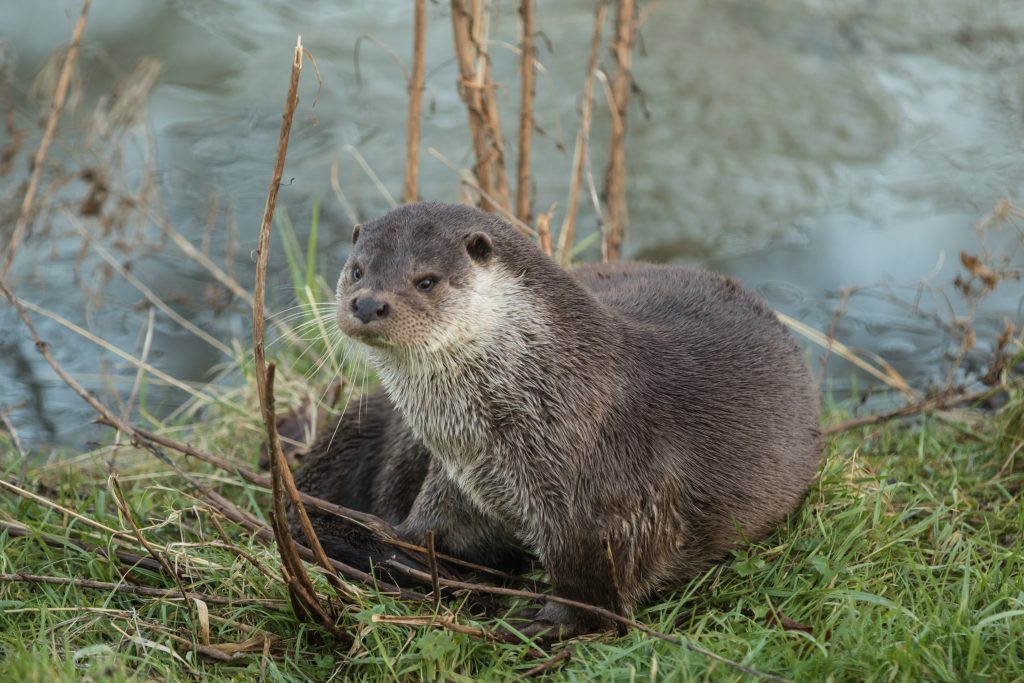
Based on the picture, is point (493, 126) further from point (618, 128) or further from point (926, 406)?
point (926, 406)

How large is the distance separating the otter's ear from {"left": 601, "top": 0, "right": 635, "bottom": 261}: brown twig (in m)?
1.84

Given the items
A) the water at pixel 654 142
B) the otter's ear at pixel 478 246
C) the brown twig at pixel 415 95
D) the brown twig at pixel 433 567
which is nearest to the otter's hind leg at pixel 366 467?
the brown twig at pixel 433 567

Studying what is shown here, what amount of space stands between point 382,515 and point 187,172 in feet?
12.7

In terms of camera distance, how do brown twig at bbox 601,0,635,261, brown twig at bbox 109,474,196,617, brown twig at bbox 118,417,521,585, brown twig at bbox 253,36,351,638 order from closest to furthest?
brown twig at bbox 253,36,351,638, brown twig at bbox 109,474,196,617, brown twig at bbox 118,417,521,585, brown twig at bbox 601,0,635,261

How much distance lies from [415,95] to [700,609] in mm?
2053

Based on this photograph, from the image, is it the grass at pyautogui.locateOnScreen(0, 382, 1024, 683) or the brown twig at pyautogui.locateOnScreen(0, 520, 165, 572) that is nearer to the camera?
the grass at pyautogui.locateOnScreen(0, 382, 1024, 683)

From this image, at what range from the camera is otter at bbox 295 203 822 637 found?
9.07 ft

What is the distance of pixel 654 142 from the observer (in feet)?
23.0

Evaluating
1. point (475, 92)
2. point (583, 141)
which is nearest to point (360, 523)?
point (475, 92)

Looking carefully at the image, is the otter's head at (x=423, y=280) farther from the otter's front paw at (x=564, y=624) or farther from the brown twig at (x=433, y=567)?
the otter's front paw at (x=564, y=624)

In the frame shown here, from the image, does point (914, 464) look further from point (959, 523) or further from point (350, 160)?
point (350, 160)

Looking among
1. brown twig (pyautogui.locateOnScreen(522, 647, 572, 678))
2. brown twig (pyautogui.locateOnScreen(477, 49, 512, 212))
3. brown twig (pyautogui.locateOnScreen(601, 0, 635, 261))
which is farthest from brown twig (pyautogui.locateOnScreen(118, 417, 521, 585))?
brown twig (pyautogui.locateOnScreen(601, 0, 635, 261))

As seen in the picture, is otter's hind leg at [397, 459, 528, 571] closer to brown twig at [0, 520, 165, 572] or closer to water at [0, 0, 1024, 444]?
brown twig at [0, 520, 165, 572]

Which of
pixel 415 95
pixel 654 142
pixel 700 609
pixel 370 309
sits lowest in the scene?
pixel 700 609
